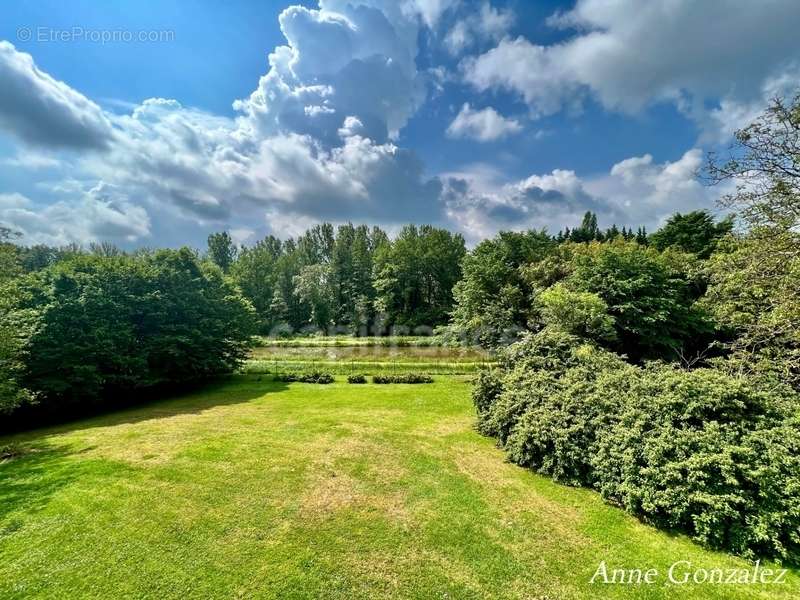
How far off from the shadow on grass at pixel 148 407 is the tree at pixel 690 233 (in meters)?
39.5

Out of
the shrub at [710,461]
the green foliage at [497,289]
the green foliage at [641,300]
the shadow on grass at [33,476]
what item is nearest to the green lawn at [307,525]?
the shadow on grass at [33,476]

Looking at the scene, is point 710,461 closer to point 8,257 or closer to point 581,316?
point 581,316

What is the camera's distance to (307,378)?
68.6 ft

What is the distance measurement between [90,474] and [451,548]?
26.7 ft

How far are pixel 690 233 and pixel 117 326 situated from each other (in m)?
50.7

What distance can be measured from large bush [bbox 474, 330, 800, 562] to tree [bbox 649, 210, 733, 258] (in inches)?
1342

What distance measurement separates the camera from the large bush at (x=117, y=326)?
14055 millimetres

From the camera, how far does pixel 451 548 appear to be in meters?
5.61

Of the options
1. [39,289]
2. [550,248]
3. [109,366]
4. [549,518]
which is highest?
[550,248]

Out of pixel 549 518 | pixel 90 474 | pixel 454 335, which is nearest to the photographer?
pixel 549 518

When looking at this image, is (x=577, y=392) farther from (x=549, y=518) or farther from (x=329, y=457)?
(x=329, y=457)

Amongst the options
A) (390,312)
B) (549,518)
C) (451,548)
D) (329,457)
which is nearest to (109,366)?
(329,457)

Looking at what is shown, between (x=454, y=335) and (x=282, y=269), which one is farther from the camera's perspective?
(x=282, y=269)

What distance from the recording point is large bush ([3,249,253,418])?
1405 centimetres
